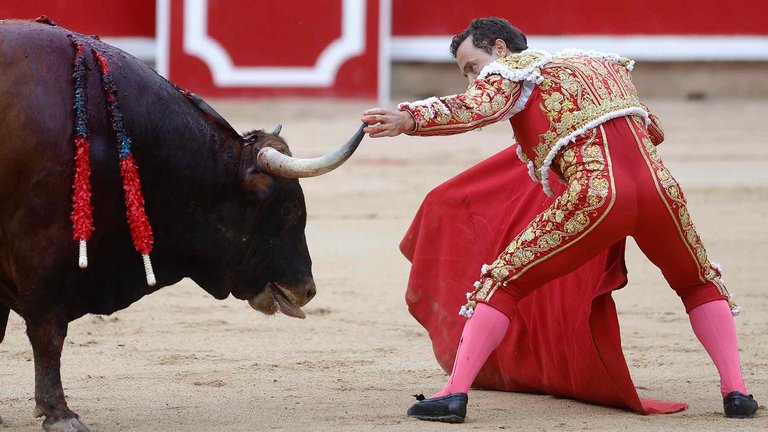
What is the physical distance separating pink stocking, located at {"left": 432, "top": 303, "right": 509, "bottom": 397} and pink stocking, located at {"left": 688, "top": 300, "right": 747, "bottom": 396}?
1.80 feet

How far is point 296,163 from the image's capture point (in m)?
3.82

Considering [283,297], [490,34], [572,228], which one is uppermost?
[490,34]

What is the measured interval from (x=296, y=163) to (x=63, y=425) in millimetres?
863

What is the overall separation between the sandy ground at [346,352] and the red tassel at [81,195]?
0.56 meters

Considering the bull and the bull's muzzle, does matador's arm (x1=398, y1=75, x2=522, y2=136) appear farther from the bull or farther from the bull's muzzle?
the bull's muzzle

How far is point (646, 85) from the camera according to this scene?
11.0m

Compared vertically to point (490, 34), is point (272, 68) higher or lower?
higher

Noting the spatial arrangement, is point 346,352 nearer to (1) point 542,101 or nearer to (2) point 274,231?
(2) point 274,231

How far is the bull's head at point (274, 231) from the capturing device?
3.88 meters

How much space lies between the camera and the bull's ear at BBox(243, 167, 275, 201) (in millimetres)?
3889

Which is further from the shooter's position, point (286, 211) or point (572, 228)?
point (286, 211)

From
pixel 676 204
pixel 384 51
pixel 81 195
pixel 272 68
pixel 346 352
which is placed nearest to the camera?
pixel 81 195

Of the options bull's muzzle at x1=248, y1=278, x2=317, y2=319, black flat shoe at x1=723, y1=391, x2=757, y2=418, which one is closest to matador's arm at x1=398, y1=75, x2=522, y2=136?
bull's muzzle at x1=248, y1=278, x2=317, y2=319

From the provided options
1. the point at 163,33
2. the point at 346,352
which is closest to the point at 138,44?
the point at 163,33
